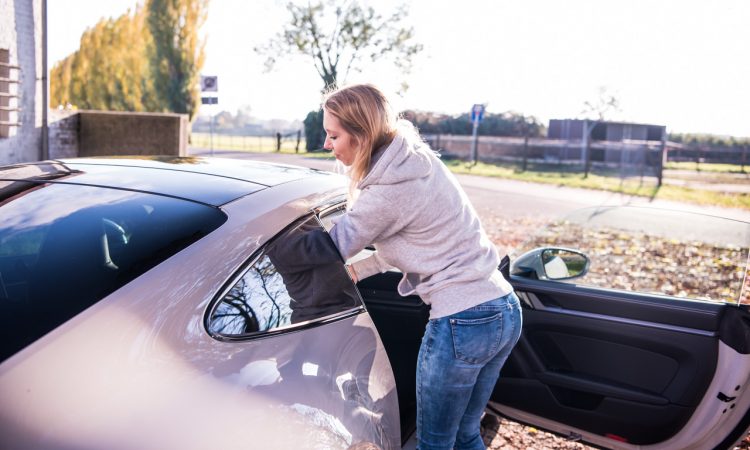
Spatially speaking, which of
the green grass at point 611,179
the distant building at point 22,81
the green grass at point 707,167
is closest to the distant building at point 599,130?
the green grass at point 611,179

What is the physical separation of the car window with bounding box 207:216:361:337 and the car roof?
26cm

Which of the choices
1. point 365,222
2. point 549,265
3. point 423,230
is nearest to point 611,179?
point 549,265

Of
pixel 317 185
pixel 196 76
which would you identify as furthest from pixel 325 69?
pixel 317 185

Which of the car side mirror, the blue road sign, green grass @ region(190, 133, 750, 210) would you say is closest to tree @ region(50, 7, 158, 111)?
green grass @ region(190, 133, 750, 210)

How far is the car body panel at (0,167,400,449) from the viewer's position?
49.7 inches

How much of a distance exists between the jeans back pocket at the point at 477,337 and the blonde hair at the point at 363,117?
570 millimetres

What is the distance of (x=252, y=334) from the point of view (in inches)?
64.1

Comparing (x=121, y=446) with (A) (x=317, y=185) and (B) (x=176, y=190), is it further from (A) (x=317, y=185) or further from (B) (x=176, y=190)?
(A) (x=317, y=185)

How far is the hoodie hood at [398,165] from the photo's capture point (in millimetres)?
1789

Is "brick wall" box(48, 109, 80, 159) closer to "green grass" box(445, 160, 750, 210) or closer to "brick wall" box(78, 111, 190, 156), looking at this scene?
"brick wall" box(78, 111, 190, 156)

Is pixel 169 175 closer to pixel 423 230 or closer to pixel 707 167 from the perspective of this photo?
pixel 423 230

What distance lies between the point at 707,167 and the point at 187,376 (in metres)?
24.8

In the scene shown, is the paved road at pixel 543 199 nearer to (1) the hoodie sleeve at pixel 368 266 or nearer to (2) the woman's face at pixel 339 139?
(1) the hoodie sleeve at pixel 368 266

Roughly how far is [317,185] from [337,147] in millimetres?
404
